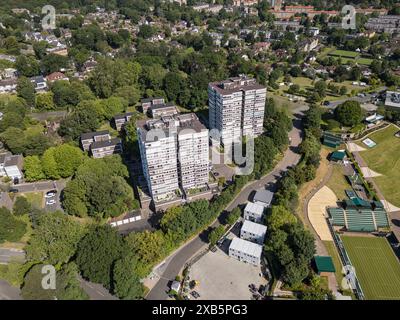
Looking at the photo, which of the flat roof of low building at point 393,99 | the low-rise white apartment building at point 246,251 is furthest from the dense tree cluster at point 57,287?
the flat roof of low building at point 393,99

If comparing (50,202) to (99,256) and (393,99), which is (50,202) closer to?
(99,256)

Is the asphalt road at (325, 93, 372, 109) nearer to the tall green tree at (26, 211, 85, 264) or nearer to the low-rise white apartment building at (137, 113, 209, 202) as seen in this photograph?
the low-rise white apartment building at (137, 113, 209, 202)

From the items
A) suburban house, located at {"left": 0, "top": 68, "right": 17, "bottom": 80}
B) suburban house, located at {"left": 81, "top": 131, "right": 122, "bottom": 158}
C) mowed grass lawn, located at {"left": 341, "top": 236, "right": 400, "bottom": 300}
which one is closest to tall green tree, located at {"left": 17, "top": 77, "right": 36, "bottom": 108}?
suburban house, located at {"left": 0, "top": 68, "right": 17, "bottom": 80}

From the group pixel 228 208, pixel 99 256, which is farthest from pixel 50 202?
pixel 228 208

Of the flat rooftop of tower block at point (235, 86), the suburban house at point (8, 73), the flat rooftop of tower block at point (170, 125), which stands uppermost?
the flat rooftop of tower block at point (235, 86)

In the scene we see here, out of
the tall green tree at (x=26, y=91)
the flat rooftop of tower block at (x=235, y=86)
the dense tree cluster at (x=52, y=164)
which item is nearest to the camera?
→ the dense tree cluster at (x=52, y=164)

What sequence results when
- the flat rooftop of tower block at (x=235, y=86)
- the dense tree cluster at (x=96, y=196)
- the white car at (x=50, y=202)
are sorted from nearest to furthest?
the dense tree cluster at (x=96, y=196) → the white car at (x=50, y=202) → the flat rooftop of tower block at (x=235, y=86)

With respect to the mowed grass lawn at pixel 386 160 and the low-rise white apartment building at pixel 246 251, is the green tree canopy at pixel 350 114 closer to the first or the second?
the mowed grass lawn at pixel 386 160
